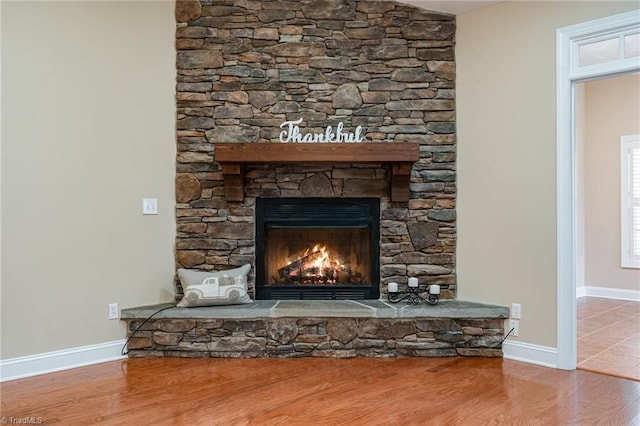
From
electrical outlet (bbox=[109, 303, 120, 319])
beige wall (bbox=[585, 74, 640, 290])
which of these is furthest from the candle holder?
beige wall (bbox=[585, 74, 640, 290])

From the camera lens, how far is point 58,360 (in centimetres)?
297

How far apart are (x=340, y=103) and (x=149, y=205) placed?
1769 mm

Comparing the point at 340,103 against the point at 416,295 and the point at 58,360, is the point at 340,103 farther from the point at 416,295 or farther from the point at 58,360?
the point at 58,360

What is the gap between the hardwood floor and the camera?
Answer: 2215 millimetres

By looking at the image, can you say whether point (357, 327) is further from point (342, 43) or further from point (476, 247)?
point (342, 43)

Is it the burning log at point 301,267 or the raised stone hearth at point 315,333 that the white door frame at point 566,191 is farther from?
the burning log at point 301,267

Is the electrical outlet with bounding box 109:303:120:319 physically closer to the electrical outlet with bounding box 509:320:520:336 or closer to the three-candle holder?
the three-candle holder

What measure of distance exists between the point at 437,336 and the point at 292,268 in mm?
1312

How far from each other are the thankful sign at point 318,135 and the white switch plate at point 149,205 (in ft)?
3.76

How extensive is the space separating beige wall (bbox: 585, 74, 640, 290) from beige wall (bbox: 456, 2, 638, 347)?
2.92 m

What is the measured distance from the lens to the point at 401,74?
3531mm

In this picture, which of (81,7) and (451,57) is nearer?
(81,7)

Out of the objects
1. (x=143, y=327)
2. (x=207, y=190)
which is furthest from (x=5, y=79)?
(x=143, y=327)

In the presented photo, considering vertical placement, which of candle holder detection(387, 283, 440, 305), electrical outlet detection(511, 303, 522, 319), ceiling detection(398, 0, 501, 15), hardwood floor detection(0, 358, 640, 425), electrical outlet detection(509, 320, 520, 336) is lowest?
hardwood floor detection(0, 358, 640, 425)
